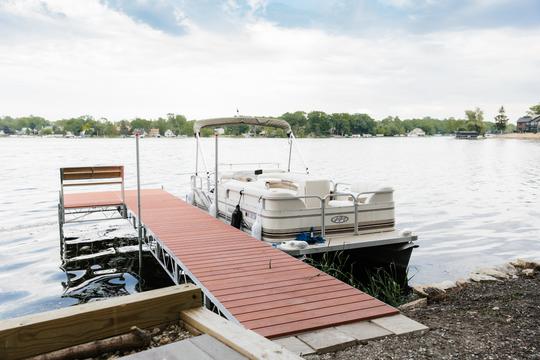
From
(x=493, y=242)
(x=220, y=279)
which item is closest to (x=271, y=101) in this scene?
(x=493, y=242)

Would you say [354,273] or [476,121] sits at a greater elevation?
Answer: [476,121]

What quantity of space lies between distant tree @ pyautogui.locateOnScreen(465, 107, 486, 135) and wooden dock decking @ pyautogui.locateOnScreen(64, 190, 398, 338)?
167520 millimetres

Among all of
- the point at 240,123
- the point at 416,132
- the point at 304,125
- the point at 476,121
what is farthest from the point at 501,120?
the point at 240,123

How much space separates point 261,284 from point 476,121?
565ft

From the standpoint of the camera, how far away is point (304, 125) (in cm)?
9862

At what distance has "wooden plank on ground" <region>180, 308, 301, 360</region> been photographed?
A: 197 cm

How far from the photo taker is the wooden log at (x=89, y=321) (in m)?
2.02

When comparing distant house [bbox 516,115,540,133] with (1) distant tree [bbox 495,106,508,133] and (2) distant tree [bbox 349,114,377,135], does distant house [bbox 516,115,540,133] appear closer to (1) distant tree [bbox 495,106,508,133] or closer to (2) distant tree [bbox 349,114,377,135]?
(1) distant tree [bbox 495,106,508,133]

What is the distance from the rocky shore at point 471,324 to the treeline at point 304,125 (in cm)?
7317

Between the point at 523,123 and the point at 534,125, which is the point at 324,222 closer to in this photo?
the point at 534,125

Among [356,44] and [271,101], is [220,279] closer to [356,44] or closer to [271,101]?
[356,44]

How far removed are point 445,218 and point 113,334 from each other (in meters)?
16.1

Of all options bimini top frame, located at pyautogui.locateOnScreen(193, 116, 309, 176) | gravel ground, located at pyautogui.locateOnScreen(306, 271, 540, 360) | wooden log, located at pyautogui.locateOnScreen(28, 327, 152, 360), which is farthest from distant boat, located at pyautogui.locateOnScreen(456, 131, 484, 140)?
wooden log, located at pyautogui.locateOnScreen(28, 327, 152, 360)

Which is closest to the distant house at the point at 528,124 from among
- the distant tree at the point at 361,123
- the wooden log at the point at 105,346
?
the distant tree at the point at 361,123
